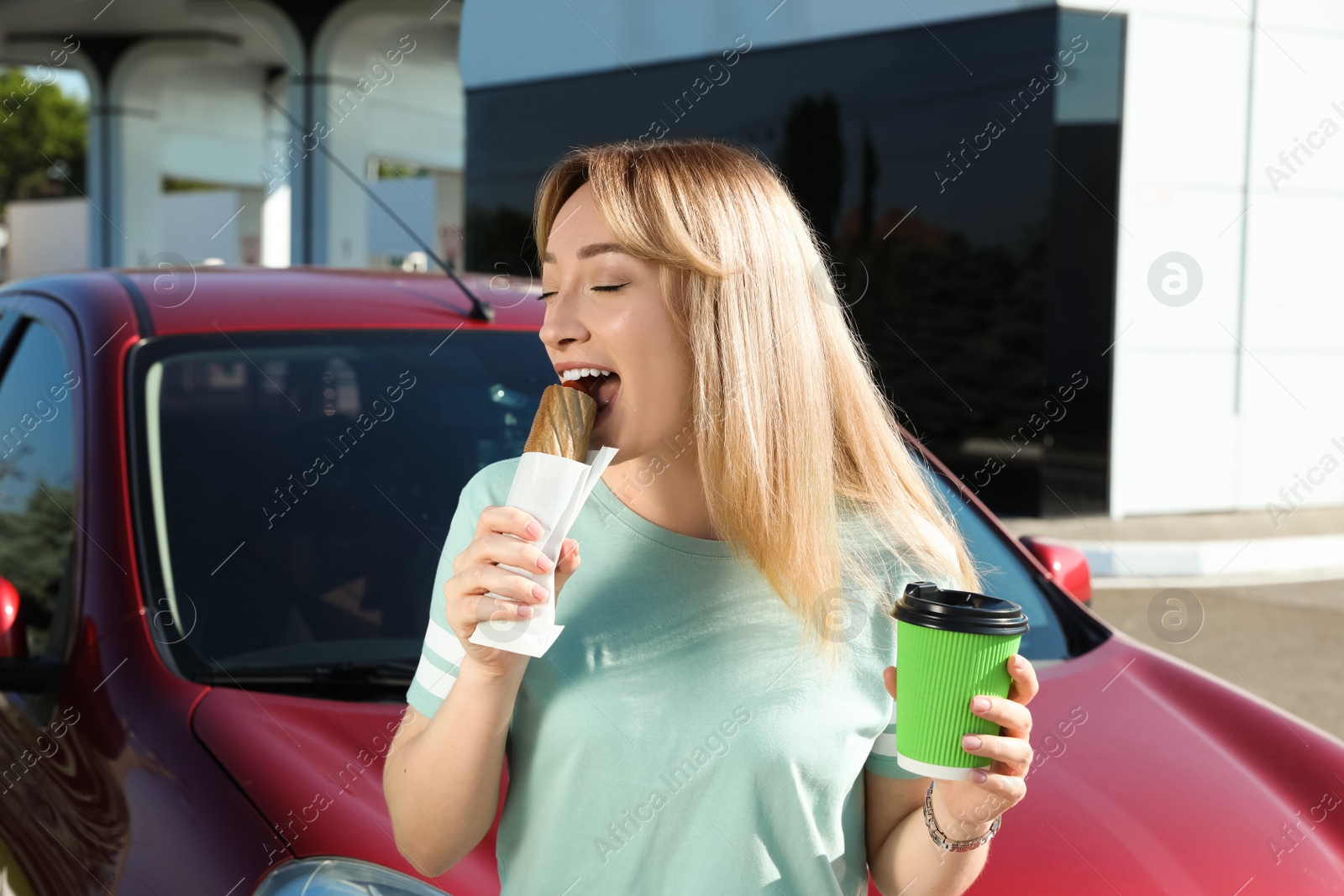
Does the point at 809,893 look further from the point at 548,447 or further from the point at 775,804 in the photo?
the point at 548,447

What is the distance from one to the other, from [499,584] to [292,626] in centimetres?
122

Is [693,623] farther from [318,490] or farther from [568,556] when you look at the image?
[318,490]

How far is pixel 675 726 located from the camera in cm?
133

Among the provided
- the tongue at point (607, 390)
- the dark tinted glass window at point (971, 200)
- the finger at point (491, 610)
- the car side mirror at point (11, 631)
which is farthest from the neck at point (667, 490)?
the dark tinted glass window at point (971, 200)

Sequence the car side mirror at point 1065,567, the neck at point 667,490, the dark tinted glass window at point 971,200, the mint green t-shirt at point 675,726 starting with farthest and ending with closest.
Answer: the dark tinted glass window at point 971,200
the car side mirror at point 1065,567
the neck at point 667,490
the mint green t-shirt at point 675,726

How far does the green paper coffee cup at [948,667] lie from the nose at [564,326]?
0.44 meters

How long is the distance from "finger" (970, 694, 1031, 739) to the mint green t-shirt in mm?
219

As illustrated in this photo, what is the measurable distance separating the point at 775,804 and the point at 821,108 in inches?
435

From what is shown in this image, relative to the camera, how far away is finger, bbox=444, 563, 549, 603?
112cm

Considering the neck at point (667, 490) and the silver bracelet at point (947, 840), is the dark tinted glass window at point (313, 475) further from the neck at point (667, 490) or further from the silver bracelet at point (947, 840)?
the silver bracelet at point (947, 840)

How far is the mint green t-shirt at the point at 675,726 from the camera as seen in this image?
1.33m

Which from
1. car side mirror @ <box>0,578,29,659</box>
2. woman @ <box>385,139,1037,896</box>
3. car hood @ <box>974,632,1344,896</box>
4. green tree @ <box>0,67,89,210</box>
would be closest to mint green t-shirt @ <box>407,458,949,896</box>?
woman @ <box>385,139,1037,896</box>

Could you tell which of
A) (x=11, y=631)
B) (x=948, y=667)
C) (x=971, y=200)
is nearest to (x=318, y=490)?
(x=11, y=631)

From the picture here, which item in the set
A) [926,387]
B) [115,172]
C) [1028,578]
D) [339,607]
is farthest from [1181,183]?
[115,172]
